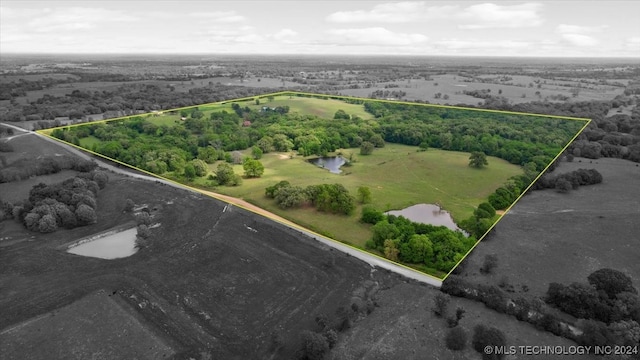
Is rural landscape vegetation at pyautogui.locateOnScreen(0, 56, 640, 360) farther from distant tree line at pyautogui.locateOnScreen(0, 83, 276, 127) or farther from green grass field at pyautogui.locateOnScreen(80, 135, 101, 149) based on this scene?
distant tree line at pyautogui.locateOnScreen(0, 83, 276, 127)

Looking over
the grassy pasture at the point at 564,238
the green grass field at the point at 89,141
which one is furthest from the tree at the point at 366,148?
the green grass field at the point at 89,141

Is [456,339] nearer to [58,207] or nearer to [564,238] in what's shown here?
[564,238]

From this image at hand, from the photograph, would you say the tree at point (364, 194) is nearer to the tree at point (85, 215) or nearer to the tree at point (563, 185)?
the tree at point (85, 215)

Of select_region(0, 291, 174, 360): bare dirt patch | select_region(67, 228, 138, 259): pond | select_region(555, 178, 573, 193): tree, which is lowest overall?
select_region(0, 291, 174, 360): bare dirt patch

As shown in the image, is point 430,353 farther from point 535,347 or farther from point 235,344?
point 235,344

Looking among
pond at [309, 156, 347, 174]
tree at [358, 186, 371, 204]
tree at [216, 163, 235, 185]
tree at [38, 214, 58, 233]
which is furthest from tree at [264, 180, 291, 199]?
tree at [38, 214, 58, 233]

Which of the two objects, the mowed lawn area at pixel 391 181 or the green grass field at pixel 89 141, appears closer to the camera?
the mowed lawn area at pixel 391 181

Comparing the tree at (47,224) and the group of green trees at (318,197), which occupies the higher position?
the group of green trees at (318,197)
